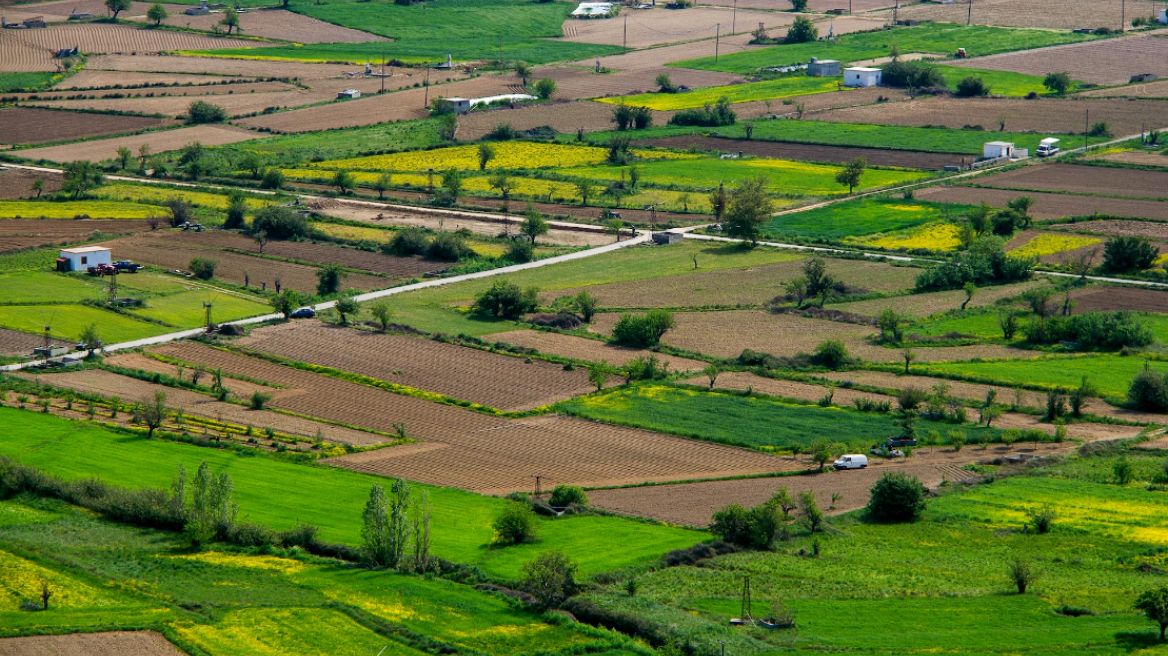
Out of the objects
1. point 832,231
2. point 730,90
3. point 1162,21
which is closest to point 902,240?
point 832,231

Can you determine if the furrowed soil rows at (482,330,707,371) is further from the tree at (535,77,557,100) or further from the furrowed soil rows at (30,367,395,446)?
the tree at (535,77,557,100)

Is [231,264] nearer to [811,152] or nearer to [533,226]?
[533,226]

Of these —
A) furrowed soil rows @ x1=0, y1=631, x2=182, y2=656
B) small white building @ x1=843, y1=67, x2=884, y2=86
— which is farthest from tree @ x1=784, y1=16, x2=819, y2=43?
furrowed soil rows @ x1=0, y1=631, x2=182, y2=656

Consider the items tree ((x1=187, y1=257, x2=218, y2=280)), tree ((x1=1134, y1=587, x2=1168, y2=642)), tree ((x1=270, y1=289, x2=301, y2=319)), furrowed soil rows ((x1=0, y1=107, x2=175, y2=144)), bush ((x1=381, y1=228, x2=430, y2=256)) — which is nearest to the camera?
tree ((x1=1134, y1=587, x2=1168, y2=642))

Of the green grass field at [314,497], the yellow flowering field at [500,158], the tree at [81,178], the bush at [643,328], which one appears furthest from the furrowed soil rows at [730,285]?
the tree at [81,178]

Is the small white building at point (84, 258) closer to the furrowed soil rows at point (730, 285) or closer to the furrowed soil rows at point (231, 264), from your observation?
the furrowed soil rows at point (231, 264)

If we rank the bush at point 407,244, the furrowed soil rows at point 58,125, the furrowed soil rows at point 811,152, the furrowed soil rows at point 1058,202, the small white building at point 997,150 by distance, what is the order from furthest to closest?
the furrowed soil rows at point 58,125
the furrowed soil rows at point 811,152
the small white building at point 997,150
the furrowed soil rows at point 1058,202
the bush at point 407,244
